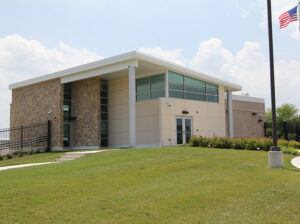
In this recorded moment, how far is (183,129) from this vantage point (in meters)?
25.4

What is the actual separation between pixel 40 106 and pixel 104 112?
19.5ft

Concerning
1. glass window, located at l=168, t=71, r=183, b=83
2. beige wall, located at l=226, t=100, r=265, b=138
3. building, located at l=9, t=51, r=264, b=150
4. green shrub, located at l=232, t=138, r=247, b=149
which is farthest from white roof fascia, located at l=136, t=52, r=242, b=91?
green shrub, located at l=232, t=138, r=247, b=149

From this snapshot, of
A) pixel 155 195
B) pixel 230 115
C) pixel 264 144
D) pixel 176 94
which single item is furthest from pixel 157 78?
pixel 155 195

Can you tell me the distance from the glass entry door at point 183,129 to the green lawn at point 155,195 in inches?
518

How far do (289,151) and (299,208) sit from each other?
11.6 m

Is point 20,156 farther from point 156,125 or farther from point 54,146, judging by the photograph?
point 156,125

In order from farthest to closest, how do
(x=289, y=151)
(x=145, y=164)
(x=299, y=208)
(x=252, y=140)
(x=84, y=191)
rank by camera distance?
1. (x=252, y=140)
2. (x=289, y=151)
3. (x=145, y=164)
4. (x=84, y=191)
5. (x=299, y=208)

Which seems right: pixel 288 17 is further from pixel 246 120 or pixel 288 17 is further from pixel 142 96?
pixel 246 120

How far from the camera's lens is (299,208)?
684cm

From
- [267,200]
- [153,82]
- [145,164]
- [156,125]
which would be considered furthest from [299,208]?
[153,82]

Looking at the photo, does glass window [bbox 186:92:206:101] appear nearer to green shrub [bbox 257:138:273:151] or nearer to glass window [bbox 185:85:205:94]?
glass window [bbox 185:85:205:94]

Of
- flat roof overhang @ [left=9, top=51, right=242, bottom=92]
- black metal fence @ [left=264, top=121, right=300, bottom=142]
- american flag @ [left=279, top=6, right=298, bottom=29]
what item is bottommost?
black metal fence @ [left=264, top=121, right=300, bottom=142]

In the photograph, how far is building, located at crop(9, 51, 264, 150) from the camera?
2431cm

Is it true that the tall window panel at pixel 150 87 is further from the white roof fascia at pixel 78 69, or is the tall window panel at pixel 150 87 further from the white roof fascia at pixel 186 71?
the white roof fascia at pixel 78 69
